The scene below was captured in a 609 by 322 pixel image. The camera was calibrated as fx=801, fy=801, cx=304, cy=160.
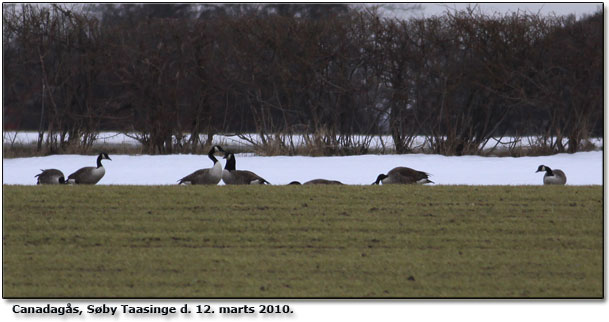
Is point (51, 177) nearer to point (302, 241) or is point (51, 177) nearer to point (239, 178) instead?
point (239, 178)

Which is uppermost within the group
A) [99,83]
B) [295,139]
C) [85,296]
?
[99,83]

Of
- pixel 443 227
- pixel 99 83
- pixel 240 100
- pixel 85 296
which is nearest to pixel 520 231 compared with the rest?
pixel 443 227

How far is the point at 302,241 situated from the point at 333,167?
28.1 feet

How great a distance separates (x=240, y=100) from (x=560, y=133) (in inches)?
298

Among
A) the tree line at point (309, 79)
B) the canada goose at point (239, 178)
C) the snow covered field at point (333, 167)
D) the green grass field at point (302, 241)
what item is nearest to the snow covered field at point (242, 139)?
the tree line at point (309, 79)

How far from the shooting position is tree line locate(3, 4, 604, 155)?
18.6 metres

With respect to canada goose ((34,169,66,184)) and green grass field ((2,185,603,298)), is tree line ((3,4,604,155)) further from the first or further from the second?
green grass field ((2,185,603,298))

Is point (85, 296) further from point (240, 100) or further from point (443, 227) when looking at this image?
point (240, 100)

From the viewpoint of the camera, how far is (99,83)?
19.5 m

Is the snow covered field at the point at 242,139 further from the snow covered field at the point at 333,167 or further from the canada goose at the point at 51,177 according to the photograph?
the canada goose at the point at 51,177

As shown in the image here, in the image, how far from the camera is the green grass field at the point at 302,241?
6688 mm

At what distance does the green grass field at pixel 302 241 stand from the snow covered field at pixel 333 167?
4.70m

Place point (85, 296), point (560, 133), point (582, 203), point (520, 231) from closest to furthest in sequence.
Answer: point (85, 296) → point (520, 231) → point (582, 203) → point (560, 133)

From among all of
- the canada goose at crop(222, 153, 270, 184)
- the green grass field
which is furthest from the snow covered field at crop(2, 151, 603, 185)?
the green grass field
